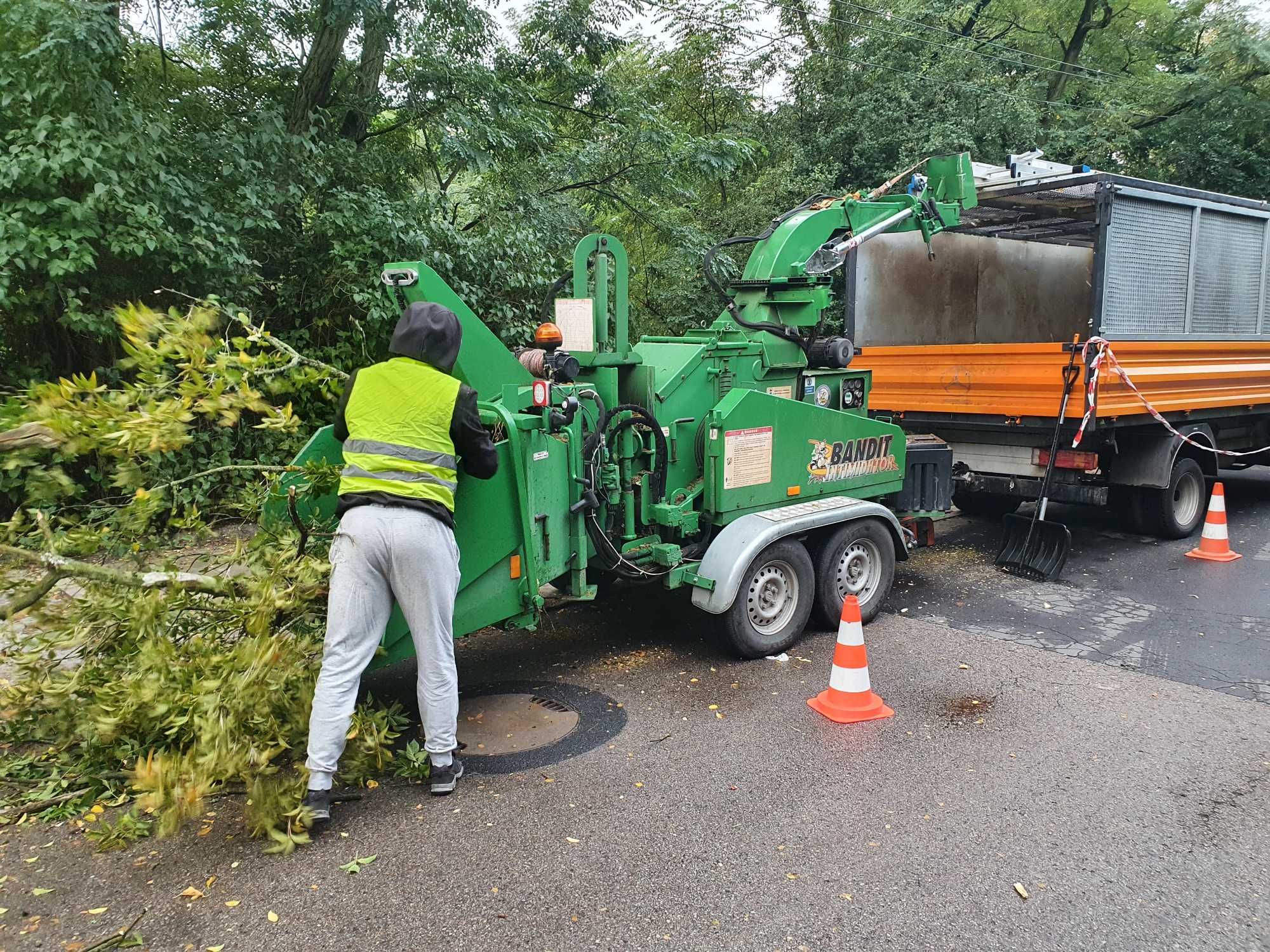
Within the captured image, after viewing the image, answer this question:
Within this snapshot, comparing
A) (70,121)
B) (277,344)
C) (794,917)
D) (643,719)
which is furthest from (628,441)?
(70,121)

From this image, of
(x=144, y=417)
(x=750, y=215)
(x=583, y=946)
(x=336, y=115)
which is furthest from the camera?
(x=750, y=215)

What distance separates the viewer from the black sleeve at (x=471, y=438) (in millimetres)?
3785

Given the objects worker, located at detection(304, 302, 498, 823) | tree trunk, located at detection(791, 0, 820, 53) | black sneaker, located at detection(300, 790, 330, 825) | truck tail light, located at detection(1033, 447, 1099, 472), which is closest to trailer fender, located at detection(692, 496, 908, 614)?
worker, located at detection(304, 302, 498, 823)

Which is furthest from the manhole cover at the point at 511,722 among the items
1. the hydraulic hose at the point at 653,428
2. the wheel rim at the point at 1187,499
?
the wheel rim at the point at 1187,499

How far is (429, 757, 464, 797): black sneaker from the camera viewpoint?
378 centimetres

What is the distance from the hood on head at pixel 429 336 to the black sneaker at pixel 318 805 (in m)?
1.74

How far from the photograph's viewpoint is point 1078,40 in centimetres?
1905

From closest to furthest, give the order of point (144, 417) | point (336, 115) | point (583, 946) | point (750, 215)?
point (583, 946), point (144, 417), point (336, 115), point (750, 215)

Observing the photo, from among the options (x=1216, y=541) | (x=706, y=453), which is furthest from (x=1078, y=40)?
(x=706, y=453)

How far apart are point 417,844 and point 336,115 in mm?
7440

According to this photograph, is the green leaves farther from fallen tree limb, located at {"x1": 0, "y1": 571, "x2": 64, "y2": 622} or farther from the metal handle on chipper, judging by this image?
the metal handle on chipper

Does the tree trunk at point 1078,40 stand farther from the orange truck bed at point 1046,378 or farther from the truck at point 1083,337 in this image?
the orange truck bed at point 1046,378

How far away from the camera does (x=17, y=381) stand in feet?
24.1

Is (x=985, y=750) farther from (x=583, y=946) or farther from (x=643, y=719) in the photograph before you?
(x=583, y=946)
